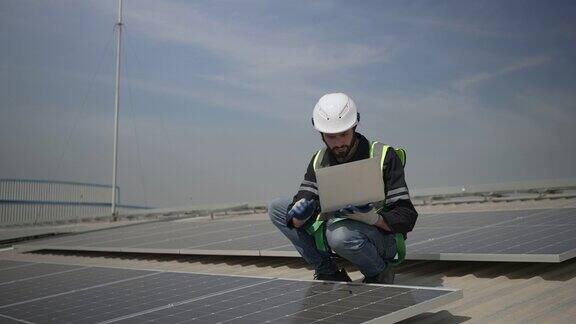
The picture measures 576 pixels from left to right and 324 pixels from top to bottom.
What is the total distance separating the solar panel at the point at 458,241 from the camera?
5.12m

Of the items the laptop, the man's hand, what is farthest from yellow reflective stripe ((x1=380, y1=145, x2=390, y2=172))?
the man's hand

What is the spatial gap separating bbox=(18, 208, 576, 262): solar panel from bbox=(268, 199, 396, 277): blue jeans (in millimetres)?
840

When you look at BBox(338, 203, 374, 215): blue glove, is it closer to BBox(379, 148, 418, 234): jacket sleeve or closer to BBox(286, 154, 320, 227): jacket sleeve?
BBox(379, 148, 418, 234): jacket sleeve

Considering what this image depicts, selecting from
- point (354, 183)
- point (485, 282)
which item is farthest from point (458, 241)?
point (354, 183)

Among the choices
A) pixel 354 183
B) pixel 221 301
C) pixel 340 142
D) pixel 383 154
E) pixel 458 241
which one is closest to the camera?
pixel 221 301

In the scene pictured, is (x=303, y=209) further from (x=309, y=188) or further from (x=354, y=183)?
(x=354, y=183)

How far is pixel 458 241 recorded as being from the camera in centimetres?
605

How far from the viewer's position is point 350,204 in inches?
170

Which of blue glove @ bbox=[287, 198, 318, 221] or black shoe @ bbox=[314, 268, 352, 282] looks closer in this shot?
blue glove @ bbox=[287, 198, 318, 221]

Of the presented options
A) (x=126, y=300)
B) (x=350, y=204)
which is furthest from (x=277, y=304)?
(x=126, y=300)

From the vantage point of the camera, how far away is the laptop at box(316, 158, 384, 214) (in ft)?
14.0

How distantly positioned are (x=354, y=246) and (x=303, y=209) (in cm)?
51

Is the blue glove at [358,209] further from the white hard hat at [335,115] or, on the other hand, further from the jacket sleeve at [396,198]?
the white hard hat at [335,115]

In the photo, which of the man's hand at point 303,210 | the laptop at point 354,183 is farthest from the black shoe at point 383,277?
the laptop at point 354,183
